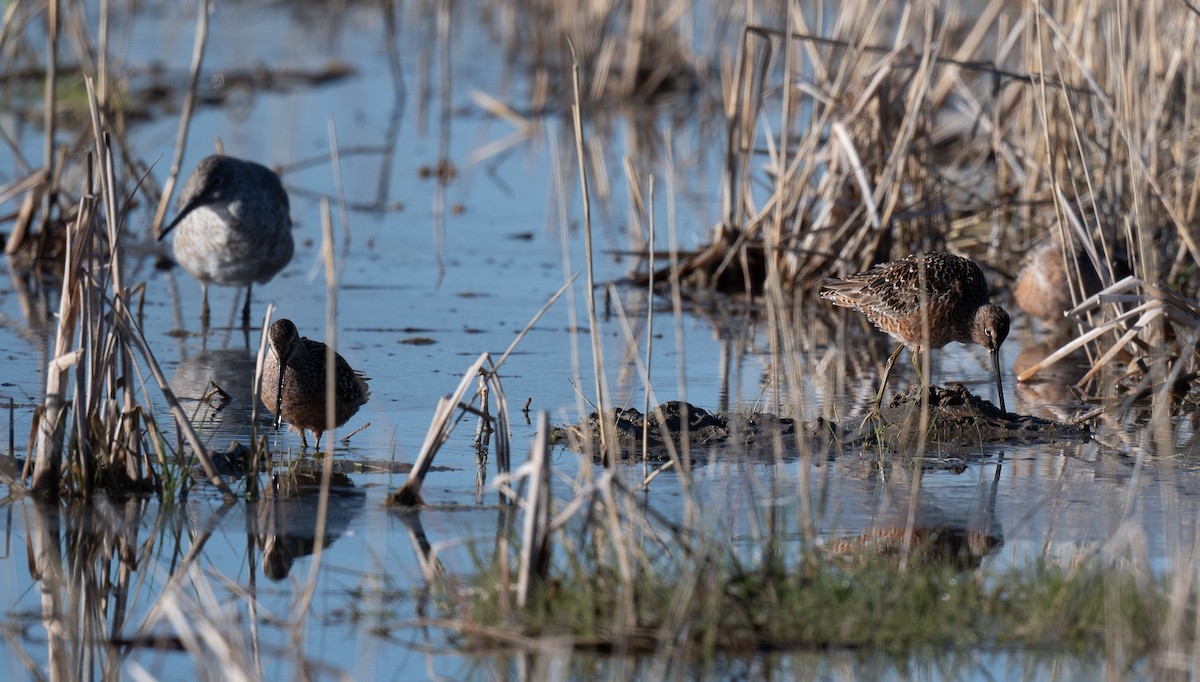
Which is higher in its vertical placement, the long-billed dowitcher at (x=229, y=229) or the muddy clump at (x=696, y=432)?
the long-billed dowitcher at (x=229, y=229)

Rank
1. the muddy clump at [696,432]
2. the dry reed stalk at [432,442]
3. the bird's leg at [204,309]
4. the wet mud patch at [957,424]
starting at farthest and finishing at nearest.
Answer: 1. the bird's leg at [204,309]
2. the wet mud patch at [957,424]
3. the muddy clump at [696,432]
4. the dry reed stalk at [432,442]

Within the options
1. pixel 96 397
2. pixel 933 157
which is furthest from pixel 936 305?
pixel 96 397

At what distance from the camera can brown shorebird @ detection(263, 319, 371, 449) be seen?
6.25 meters

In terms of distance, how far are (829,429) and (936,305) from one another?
1439 millimetres

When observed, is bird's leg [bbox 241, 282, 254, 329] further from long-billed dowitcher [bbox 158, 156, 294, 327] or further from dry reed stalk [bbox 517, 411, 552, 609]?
dry reed stalk [bbox 517, 411, 552, 609]

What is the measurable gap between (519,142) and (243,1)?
11.2 meters

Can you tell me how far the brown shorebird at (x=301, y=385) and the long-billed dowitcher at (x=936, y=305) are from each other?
248 centimetres

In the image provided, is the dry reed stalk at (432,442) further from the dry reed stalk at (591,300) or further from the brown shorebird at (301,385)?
the brown shorebird at (301,385)

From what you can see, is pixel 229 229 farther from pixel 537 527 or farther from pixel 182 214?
pixel 537 527

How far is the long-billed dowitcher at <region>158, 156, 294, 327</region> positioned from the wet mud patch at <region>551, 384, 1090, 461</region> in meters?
3.21

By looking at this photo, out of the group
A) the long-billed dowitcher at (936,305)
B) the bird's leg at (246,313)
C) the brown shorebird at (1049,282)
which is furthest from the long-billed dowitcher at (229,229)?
the brown shorebird at (1049,282)

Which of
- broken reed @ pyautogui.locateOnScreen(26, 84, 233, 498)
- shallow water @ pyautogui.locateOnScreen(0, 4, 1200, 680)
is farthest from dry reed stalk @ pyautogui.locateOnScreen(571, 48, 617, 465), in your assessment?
broken reed @ pyautogui.locateOnScreen(26, 84, 233, 498)

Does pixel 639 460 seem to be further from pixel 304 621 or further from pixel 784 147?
pixel 784 147

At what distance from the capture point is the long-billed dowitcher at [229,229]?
8.91 m
